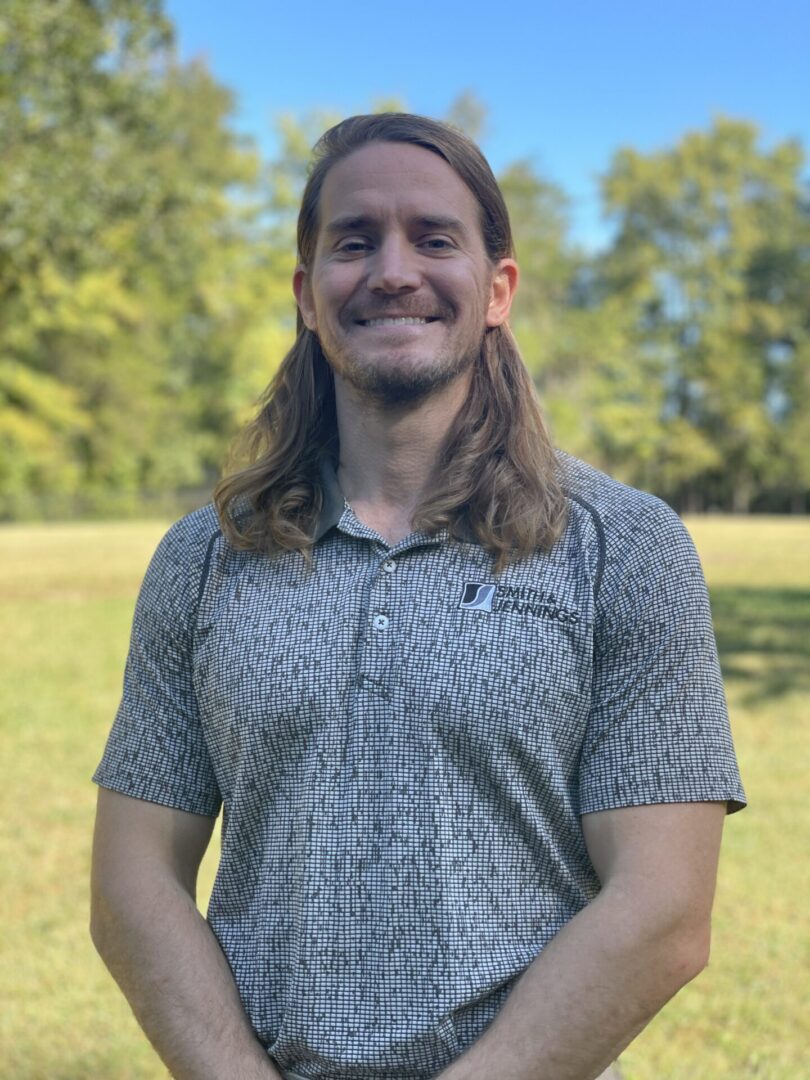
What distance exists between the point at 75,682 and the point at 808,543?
21418mm

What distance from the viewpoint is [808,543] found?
2878cm

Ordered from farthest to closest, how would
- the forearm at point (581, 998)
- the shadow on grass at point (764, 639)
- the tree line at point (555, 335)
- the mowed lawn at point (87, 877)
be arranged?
the tree line at point (555, 335)
the shadow on grass at point (764, 639)
the mowed lawn at point (87, 877)
the forearm at point (581, 998)

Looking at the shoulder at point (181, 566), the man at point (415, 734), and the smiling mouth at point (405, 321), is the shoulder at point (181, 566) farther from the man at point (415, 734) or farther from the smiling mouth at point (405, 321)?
the smiling mouth at point (405, 321)

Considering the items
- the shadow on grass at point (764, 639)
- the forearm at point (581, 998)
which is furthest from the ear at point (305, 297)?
the shadow on grass at point (764, 639)

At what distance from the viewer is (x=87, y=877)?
20.5 ft

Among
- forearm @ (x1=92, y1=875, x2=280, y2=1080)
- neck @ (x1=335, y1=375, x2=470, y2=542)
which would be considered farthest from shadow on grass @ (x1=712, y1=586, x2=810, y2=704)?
forearm @ (x1=92, y1=875, x2=280, y2=1080)

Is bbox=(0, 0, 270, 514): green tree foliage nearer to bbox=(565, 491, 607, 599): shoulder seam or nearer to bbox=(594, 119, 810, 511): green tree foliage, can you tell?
bbox=(565, 491, 607, 599): shoulder seam

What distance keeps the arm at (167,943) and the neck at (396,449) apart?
63 centimetres

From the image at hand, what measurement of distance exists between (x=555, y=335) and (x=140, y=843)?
47.5 metres

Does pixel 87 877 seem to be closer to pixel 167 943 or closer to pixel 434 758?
pixel 167 943

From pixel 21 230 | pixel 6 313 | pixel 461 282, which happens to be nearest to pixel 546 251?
pixel 6 313

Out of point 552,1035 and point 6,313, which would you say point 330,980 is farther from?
point 6,313

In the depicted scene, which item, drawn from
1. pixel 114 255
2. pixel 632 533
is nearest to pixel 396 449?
pixel 632 533

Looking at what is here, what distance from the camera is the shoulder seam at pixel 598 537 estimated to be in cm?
193
